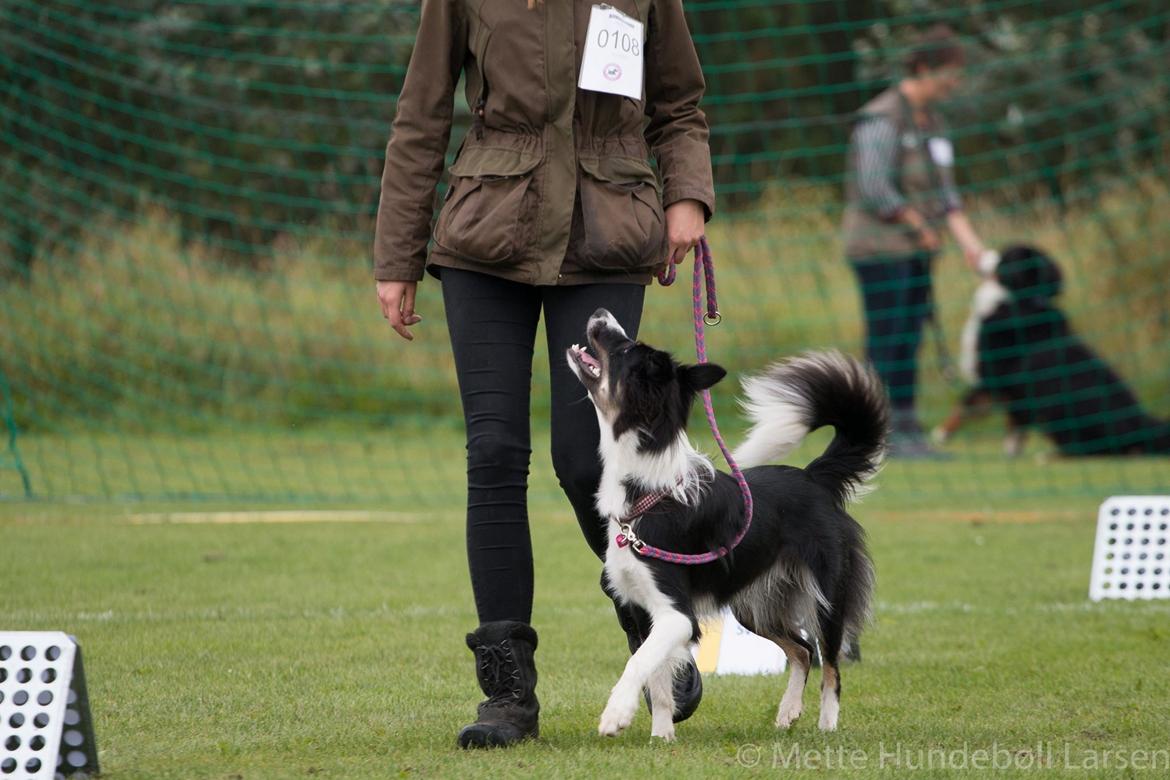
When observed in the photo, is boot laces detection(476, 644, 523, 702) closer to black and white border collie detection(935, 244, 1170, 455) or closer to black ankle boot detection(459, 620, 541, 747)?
black ankle boot detection(459, 620, 541, 747)

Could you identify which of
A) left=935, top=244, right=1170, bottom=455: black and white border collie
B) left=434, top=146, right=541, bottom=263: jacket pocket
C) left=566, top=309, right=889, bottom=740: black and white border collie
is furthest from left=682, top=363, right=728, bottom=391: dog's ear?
left=935, top=244, right=1170, bottom=455: black and white border collie

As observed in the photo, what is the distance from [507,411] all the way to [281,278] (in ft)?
22.5

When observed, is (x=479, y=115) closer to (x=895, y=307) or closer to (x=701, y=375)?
(x=701, y=375)

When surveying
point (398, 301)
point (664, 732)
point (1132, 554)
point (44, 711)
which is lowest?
point (1132, 554)

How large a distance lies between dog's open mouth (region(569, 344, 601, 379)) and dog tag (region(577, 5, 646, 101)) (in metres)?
0.57

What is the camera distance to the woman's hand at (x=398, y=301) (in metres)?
3.29

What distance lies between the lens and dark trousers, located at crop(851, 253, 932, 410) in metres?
8.80

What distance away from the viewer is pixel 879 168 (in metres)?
8.78

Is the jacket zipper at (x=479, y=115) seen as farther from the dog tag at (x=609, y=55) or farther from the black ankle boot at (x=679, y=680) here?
the black ankle boot at (x=679, y=680)

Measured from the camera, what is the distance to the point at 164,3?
9.17 metres

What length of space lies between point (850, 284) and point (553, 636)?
7.32m

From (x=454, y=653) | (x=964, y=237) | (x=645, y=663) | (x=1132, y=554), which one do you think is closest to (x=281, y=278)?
(x=964, y=237)

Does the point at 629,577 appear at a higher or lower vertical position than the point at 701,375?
lower

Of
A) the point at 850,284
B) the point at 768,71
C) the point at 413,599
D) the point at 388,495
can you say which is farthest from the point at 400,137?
the point at 768,71
